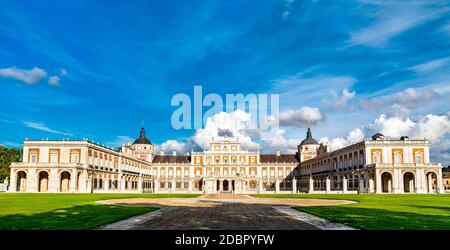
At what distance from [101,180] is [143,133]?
43385 mm

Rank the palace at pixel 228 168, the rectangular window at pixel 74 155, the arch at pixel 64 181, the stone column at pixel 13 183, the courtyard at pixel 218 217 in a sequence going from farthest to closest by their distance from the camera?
the rectangular window at pixel 74 155
the arch at pixel 64 181
the palace at pixel 228 168
the stone column at pixel 13 183
the courtyard at pixel 218 217

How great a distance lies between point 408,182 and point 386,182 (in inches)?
131

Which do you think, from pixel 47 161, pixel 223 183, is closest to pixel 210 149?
pixel 223 183

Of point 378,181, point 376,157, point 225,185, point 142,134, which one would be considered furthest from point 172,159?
point 378,181

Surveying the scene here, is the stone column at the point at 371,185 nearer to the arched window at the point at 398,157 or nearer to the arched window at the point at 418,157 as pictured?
the arched window at the point at 398,157

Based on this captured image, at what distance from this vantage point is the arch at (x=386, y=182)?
62.1 meters

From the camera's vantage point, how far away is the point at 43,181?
2517 inches

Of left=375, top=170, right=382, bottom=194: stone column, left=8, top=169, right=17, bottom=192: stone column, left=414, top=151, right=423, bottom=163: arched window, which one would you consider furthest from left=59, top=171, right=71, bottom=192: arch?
left=414, top=151, right=423, bottom=163: arched window

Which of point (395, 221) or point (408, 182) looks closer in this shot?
point (395, 221)

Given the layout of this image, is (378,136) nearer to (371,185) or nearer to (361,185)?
(371,185)

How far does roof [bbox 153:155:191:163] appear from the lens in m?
108

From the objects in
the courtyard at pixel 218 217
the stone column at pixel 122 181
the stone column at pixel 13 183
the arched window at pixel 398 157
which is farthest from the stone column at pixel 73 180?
the arched window at pixel 398 157

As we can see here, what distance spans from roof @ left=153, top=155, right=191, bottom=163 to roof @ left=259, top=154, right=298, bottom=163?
19.9 metres
